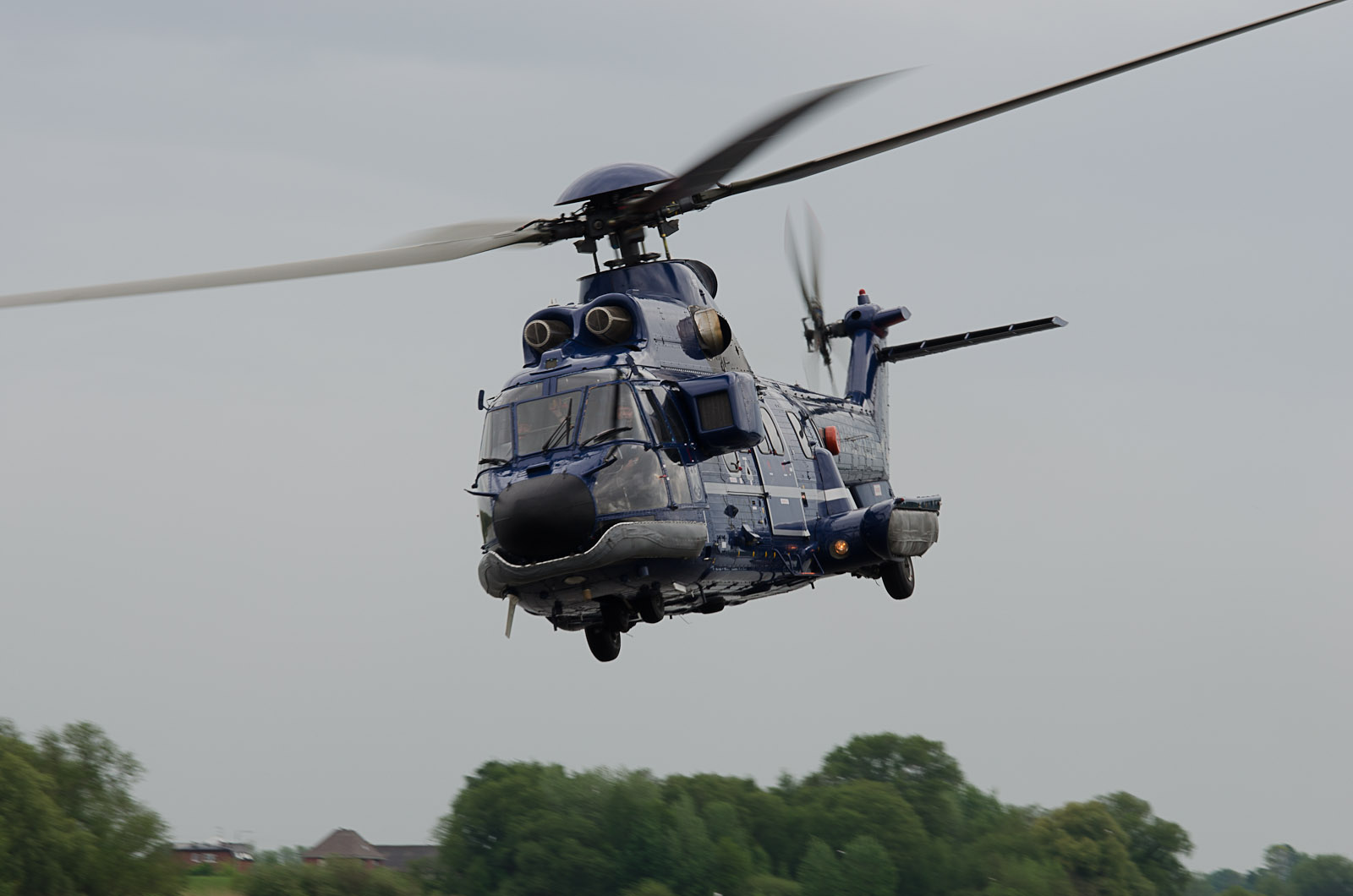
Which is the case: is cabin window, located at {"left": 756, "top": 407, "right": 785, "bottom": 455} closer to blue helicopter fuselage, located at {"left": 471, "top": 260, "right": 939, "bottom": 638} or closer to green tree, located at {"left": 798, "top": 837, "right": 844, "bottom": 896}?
blue helicopter fuselage, located at {"left": 471, "top": 260, "right": 939, "bottom": 638}

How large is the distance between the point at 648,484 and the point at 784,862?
59.1 meters

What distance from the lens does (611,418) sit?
18.1 m

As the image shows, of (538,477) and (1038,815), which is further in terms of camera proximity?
(1038,815)

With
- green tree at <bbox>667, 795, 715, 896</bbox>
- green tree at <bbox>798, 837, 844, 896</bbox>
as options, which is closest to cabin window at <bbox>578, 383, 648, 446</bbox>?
green tree at <bbox>667, 795, 715, 896</bbox>

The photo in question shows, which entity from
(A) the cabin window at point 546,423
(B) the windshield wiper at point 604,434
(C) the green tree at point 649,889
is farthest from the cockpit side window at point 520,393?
(C) the green tree at point 649,889

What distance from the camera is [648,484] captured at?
17.9m

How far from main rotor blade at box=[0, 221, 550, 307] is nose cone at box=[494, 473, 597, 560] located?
3219mm

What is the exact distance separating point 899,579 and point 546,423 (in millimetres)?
7404

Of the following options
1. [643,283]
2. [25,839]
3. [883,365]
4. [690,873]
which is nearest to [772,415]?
[643,283]

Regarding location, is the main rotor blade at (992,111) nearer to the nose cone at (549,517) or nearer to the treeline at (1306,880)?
the nose cone at (549,517)

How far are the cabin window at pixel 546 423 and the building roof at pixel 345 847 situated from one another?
6945 centimetres

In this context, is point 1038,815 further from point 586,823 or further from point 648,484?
point 648,484

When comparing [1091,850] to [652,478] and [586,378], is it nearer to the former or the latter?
[652,478]

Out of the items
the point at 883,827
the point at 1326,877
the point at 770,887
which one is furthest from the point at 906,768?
the point at 1326,877
